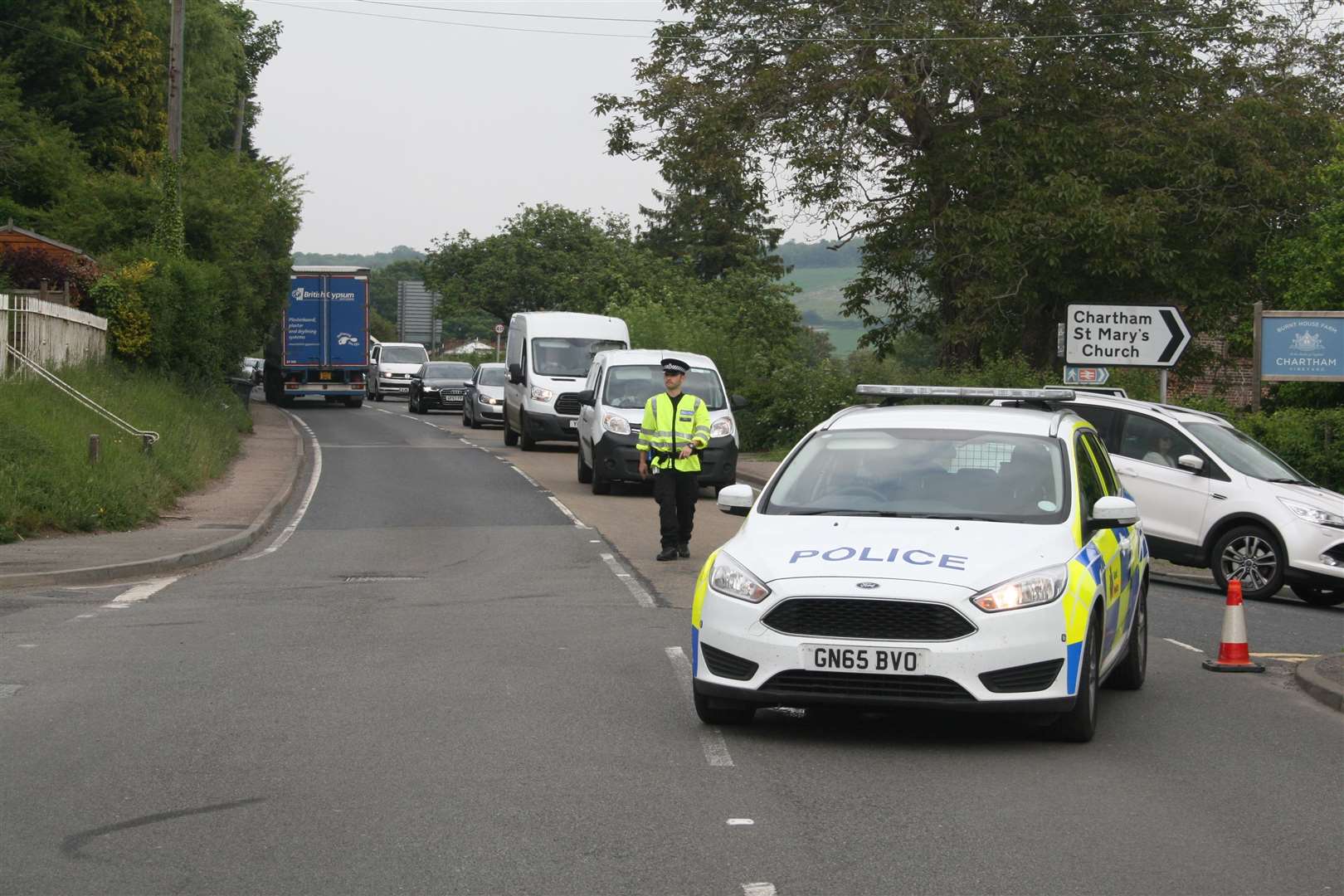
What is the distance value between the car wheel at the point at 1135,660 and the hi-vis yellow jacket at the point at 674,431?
231 inches

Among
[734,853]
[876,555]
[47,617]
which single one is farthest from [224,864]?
[47,617]

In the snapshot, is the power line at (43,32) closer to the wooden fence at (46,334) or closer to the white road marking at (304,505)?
the white road marking at (304,505)

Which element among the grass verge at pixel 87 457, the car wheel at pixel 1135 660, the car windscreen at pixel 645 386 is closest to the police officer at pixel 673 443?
the car wheel at pixel 1135 660

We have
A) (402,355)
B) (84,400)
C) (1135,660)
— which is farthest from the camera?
(402,355)

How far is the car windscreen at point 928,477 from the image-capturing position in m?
8.41

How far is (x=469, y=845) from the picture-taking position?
5.95 m

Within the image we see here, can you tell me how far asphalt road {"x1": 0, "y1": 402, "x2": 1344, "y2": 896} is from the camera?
5.71m

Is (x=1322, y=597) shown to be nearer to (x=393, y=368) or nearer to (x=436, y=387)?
(x=436, y=387)

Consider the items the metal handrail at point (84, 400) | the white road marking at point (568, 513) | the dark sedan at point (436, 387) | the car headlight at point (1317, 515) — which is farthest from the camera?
the dark sedan at point (436, 387)

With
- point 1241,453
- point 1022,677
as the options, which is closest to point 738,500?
point 1022,677

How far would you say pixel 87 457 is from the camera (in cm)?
1909

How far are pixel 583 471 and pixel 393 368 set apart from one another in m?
42.5

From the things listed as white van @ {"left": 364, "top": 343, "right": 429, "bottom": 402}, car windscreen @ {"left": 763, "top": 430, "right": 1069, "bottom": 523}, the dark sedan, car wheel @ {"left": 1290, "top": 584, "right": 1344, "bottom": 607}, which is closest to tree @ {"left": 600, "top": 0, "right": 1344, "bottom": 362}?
car wheel @ {"left": 1290, "top": 584, "right": 1344, "bottom": 607}

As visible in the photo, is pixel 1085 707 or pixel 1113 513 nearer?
pixel 1085 707
